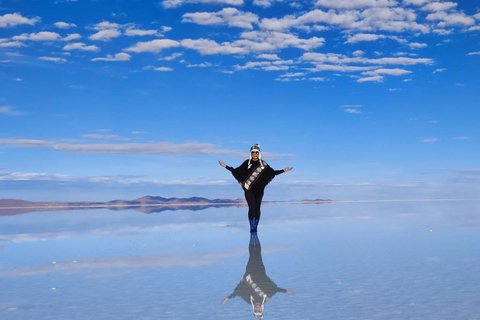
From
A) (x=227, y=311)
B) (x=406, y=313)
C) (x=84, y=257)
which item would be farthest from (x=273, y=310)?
(x=84, y=257)

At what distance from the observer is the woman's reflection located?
6.88 m

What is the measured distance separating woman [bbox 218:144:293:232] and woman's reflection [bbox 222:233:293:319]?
22.6 feet

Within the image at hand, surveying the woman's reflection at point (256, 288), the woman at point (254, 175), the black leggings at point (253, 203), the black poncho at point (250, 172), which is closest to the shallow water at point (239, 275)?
the woman's reflection at point (256, 288)

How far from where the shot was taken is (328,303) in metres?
6.75

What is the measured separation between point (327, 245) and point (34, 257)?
634 centimetres

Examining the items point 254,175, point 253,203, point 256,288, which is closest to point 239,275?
point 256,288

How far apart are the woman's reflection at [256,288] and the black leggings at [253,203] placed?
6.45m

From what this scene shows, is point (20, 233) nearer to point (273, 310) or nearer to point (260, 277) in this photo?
point (260, 277)

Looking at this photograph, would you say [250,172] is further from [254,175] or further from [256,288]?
[256,288]

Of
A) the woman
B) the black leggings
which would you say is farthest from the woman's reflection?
the woman

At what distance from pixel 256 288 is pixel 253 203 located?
9427 millimetres

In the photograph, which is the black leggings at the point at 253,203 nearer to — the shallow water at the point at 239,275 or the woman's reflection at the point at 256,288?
the shallow water at the point at 239,275

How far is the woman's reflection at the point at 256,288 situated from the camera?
6883mm

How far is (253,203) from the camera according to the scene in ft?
56.5
